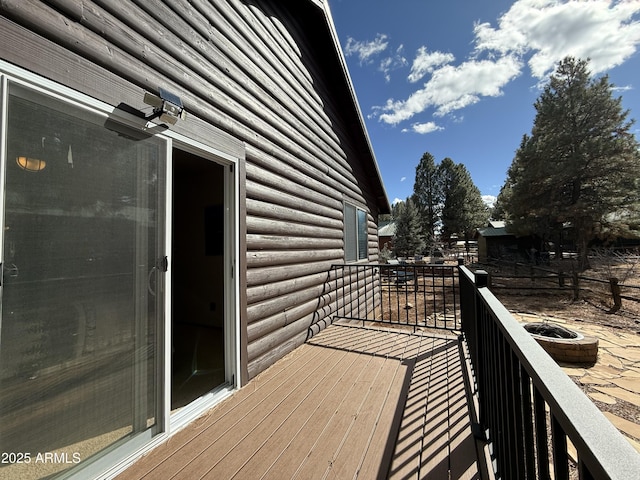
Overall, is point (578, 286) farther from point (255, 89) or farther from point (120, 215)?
point (120, 215)

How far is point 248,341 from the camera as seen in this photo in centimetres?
249

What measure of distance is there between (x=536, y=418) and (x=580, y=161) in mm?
18134

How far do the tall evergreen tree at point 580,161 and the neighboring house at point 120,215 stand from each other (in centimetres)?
1686

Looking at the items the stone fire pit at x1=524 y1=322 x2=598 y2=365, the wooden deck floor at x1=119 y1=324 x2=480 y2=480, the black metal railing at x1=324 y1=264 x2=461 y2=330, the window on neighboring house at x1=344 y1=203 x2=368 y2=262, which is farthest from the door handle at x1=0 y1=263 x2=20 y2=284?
the stone fire pit at x1=524 y1=322 x2=598 y2=365

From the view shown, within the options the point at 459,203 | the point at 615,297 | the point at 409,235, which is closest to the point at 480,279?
the point at 615,297

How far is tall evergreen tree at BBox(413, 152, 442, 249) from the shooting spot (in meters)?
30.3

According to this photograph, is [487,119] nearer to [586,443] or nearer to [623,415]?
[623,415]

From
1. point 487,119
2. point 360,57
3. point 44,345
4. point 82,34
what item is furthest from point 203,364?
point 487,119

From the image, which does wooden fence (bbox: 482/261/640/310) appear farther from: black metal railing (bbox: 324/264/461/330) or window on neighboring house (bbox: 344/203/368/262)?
window on neighboring house (bbox: 344/203/368/262)

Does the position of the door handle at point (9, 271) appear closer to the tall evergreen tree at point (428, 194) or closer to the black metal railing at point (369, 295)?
A: the black metal railing at point (369, 295)

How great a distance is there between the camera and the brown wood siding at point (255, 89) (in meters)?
1.43

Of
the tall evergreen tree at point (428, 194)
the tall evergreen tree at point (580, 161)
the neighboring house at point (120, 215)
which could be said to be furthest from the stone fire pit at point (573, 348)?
the tall evergreen tree at point (428, 194)

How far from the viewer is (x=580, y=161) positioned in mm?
13234

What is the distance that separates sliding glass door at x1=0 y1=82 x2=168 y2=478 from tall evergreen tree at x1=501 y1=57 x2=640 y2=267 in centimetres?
1772
